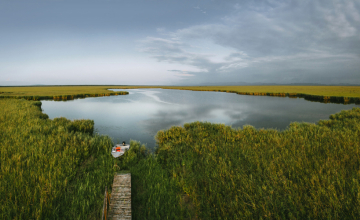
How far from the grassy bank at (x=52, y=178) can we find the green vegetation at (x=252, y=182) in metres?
1.24

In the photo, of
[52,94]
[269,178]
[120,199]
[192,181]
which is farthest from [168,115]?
[52,94]

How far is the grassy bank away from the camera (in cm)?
417

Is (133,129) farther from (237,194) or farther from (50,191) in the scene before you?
(237,194)

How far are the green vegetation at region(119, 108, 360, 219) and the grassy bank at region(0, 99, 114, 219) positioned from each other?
1241mm

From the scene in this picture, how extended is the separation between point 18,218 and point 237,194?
18.4ft

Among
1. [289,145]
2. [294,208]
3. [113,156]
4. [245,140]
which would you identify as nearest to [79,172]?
[113,156]

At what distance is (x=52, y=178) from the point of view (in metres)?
5.38

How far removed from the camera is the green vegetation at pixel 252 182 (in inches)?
162

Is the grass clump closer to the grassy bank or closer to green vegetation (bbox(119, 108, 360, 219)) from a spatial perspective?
green vegetation (bbox(119, 108, 360, 219))

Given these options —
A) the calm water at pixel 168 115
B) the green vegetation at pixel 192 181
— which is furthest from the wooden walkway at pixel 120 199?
the calm water at pixel 168 115

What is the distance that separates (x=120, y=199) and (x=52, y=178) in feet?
8.59

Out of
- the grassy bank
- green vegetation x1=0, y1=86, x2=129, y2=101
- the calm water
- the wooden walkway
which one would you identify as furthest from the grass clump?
green vegetation x1=0, y1=86, x2=129, y2=101

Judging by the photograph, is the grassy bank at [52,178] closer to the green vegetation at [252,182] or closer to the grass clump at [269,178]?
the green vegetation at [252,182]

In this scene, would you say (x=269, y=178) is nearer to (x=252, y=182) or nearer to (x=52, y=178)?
(x=252, y=182)
